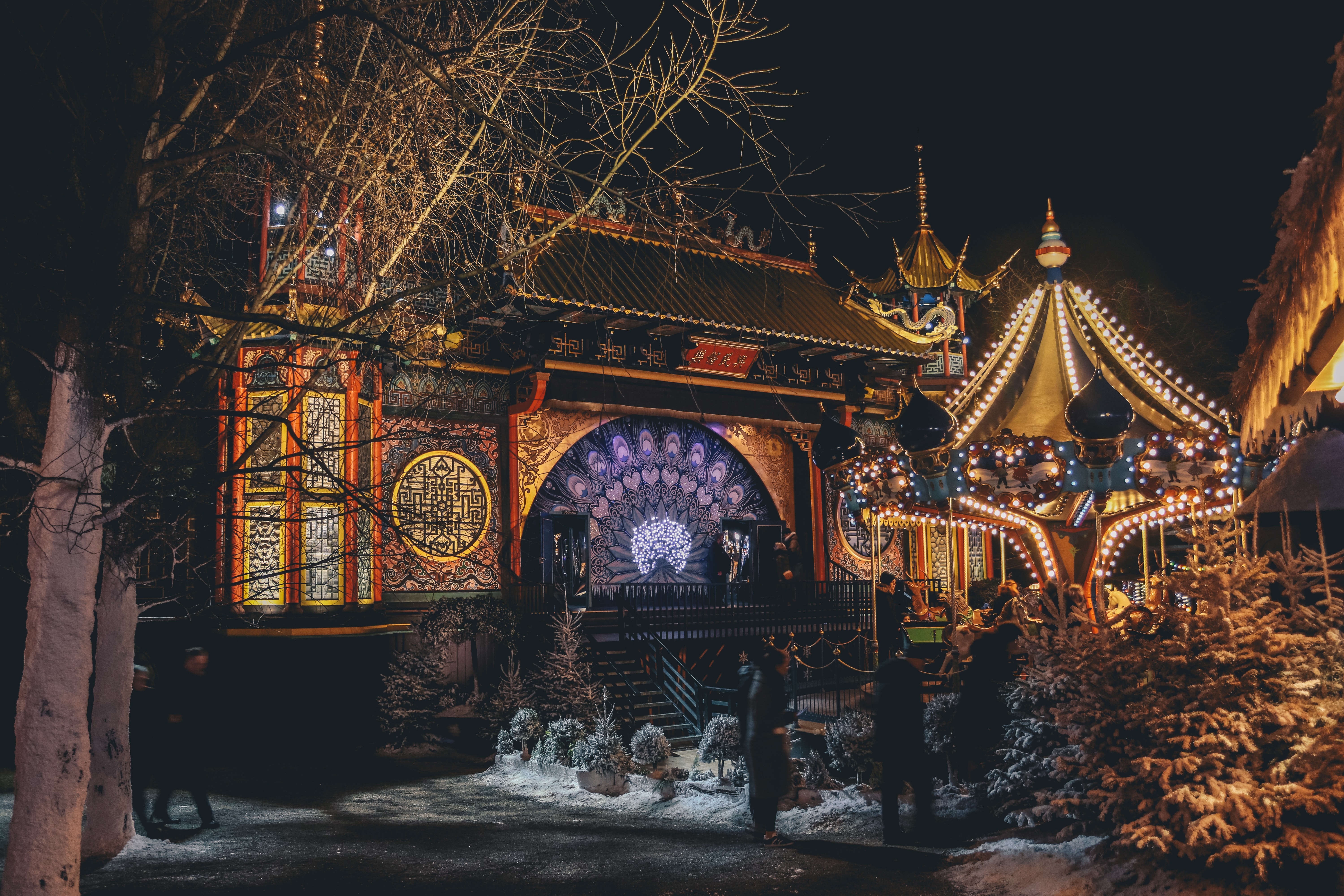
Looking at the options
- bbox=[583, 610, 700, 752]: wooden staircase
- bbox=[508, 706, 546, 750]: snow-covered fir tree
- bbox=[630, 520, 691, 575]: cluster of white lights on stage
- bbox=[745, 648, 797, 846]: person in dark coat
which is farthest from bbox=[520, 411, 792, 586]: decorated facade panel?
bbox=[745, 648, 797, 846]: person in dark coat

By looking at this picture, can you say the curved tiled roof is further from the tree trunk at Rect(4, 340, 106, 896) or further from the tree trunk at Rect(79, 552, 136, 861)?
the tree trunk at Rect(4, 340, 106, 896)

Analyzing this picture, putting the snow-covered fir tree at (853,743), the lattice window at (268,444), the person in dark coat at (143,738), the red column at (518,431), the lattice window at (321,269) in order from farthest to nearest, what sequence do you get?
1. the red column at (518,431)
2. the lattice window at (321,269)
3. the lattice window at (268,444)
4. the snow-covered fir tree at (853,743)
5. the person in dark coat at (143,738)

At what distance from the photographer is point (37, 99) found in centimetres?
689

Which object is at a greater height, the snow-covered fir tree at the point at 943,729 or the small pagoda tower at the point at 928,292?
the small pagoda tower at the point at 928,292

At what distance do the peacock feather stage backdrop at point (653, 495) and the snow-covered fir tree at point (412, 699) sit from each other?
11.9ft

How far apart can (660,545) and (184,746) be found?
10.5 meters

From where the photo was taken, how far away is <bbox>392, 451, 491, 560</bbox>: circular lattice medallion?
15.4 metres

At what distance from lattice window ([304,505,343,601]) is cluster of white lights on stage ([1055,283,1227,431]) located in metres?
9.89

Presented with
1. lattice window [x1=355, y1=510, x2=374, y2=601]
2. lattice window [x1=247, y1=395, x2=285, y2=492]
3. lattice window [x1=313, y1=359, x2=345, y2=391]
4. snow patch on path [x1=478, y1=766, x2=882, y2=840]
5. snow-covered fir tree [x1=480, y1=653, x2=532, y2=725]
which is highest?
lattice window [x1=313, y1=359, x2=345, y2=391]

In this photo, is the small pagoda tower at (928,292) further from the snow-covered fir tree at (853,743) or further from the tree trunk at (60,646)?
the tree trunk at (60,646)

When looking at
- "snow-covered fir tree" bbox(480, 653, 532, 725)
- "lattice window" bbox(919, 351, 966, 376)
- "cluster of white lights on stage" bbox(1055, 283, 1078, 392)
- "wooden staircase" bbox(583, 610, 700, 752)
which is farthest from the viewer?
"lattice window" bbox(919, 351, 966, 376)

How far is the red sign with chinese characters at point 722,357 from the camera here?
1786 cm

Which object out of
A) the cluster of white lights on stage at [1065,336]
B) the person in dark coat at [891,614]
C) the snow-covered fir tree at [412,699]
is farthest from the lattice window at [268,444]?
the cluster of white lights on stage at [1065,336]

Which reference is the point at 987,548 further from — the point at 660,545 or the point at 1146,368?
the point at 1146,368
